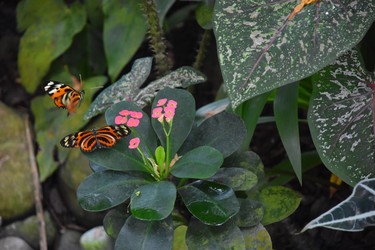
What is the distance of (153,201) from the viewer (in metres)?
1.14

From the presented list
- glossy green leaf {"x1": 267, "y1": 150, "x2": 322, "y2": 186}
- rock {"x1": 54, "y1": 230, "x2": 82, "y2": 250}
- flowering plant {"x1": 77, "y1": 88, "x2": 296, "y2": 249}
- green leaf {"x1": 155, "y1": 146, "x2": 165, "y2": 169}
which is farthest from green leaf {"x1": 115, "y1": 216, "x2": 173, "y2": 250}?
rock {"x1": 54, "y1": 230, "x2": 82, "y2": 250}

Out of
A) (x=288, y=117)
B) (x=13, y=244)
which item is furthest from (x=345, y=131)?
(x=13, y=244)

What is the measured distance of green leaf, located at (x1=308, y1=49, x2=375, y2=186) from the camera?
1.22 meters

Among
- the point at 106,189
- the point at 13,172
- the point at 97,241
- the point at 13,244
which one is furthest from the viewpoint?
the point at 13,172

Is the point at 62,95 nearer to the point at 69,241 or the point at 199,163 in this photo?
the point at 199,163

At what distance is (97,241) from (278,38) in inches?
26.9

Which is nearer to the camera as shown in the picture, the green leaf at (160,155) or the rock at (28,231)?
the green leaf at (160,155)

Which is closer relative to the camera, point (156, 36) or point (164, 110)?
point (164, 110)

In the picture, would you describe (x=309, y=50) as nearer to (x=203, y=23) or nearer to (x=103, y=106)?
(x=203, y=23)

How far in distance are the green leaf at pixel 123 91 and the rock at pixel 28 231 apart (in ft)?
1.66

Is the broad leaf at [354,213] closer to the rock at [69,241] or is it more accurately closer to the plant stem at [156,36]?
the plant stem at [156,36]

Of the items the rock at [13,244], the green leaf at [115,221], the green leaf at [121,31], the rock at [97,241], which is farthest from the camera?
the green leaf at [121,31]

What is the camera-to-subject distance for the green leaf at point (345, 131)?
122 cm

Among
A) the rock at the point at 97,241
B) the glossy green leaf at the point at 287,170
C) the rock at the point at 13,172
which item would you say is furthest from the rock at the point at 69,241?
the glossy green leaf at the point at 287,170
